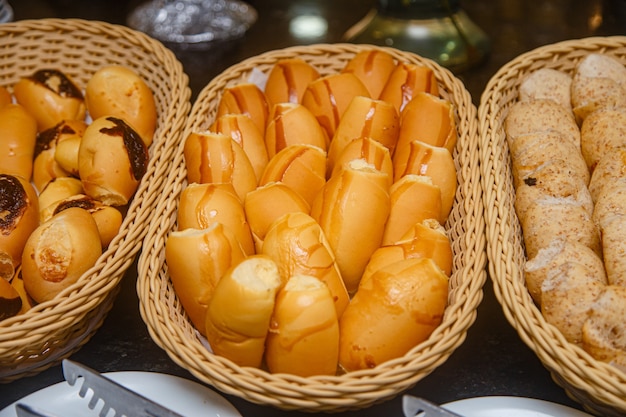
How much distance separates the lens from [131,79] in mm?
1114

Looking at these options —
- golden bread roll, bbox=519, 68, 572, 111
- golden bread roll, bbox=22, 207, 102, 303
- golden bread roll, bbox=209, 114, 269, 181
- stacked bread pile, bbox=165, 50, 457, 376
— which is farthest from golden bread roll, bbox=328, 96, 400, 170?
golden bread roll, bbox=22, 207, 102, 303

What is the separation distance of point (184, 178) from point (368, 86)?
348 mm

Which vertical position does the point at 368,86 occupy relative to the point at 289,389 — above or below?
above

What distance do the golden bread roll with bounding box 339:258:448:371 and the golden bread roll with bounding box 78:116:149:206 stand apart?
1.36 ft

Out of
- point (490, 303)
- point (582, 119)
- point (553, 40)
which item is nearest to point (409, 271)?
point (490, 303)

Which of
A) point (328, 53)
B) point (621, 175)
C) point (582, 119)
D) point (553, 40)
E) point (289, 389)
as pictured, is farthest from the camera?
point (553, 40)

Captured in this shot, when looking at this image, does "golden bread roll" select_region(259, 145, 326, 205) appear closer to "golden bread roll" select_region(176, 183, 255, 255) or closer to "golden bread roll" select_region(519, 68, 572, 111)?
"golden bread roll" select_region(176, 183, 255, 255)

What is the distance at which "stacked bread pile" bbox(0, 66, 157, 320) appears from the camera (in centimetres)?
84

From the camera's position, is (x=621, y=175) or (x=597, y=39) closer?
(x=621, y=175)

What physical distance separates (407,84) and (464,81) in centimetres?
42

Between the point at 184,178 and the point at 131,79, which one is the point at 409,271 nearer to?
the point at 184,178

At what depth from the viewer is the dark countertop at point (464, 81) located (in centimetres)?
84

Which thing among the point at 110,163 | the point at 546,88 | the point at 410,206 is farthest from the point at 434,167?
the point at 110,163

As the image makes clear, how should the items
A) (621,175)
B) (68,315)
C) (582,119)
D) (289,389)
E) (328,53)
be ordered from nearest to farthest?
(289,389) → (68,315) → (621,175) → (582,119) → (328,53)
